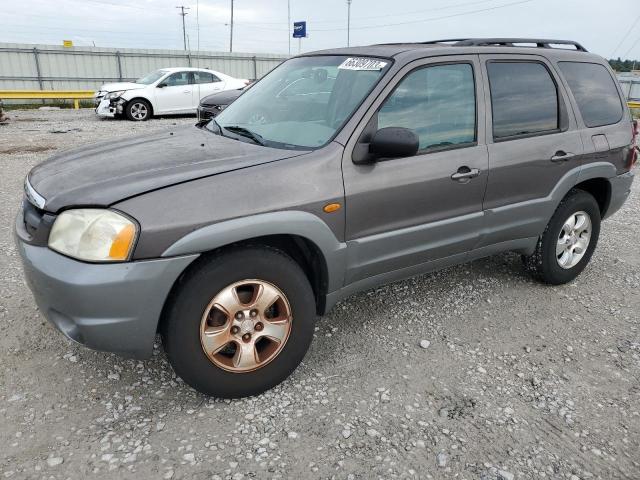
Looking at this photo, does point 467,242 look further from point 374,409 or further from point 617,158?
point 617,158

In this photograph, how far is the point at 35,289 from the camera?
2420mm

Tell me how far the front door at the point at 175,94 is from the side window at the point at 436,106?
517 inches

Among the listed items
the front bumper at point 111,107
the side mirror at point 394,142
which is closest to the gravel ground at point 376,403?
the side mirror at point 394,142

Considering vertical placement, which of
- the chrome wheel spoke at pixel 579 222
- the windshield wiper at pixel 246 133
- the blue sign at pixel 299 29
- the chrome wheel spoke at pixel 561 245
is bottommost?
the chrome wheel spoke at pixel 561 245

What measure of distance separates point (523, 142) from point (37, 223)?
3.03m

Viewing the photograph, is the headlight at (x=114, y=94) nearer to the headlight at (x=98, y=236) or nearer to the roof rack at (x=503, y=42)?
the roof rack at (x=503, y=42)

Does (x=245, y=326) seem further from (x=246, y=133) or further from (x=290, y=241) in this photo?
(x=246, y=133)

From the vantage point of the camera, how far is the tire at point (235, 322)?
2396 mm

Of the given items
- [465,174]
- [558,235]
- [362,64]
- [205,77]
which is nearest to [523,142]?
[465,174]

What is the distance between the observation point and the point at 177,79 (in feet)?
49.6

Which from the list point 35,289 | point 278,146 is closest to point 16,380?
point 35,289

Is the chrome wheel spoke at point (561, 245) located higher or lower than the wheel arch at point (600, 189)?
lower

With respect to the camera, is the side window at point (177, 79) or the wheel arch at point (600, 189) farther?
the side window at point (177, 79)

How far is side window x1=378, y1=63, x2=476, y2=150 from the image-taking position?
9.82 feet
